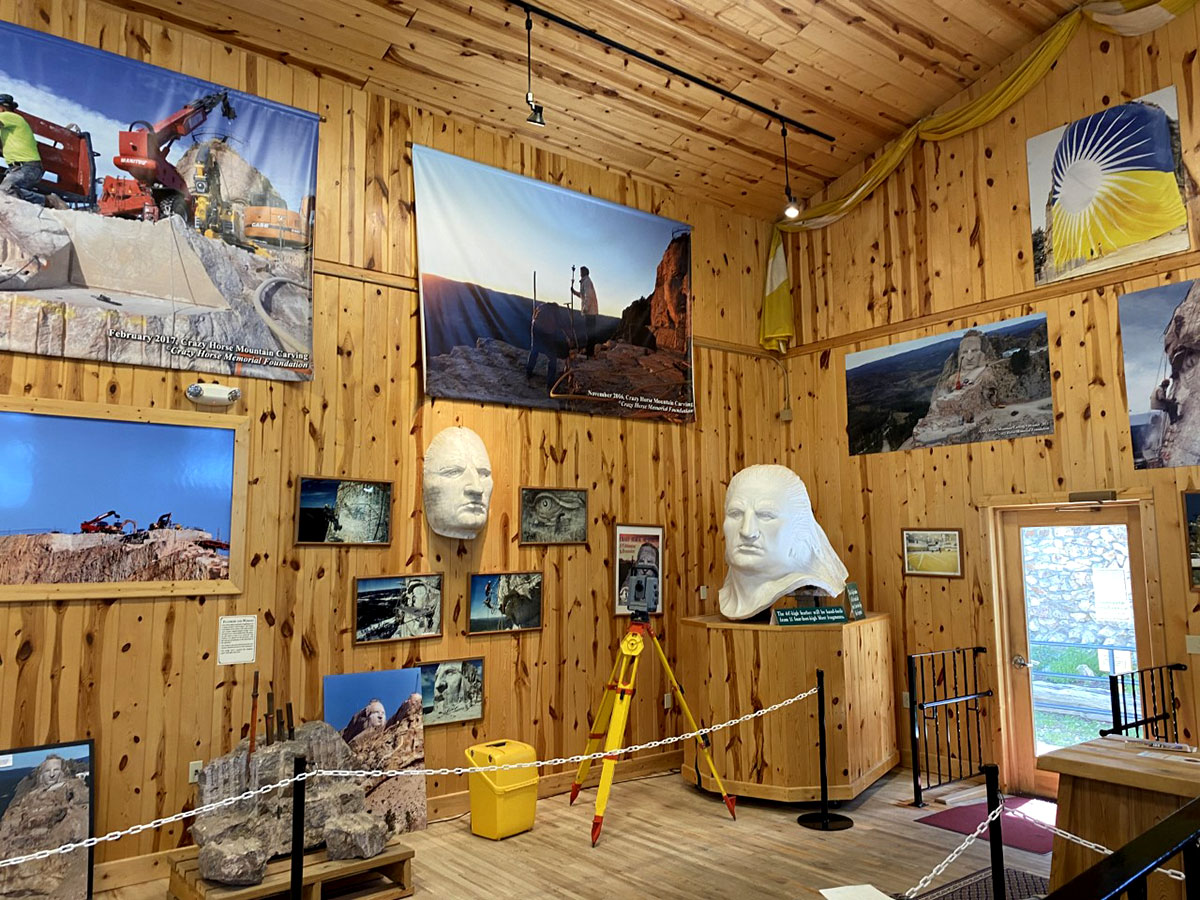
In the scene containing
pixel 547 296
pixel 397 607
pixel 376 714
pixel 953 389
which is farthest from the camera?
pixel 953 389

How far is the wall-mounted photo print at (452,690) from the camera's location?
541cm

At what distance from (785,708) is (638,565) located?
1.65 meters

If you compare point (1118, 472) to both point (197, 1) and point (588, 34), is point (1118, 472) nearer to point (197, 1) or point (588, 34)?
point (588, 34)

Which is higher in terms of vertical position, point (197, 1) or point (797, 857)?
point (197, 1)

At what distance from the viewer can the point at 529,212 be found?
6.30m

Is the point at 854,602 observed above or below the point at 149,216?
below

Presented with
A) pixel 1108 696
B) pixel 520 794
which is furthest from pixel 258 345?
pixel 1108 696

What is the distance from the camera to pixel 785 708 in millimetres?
5562

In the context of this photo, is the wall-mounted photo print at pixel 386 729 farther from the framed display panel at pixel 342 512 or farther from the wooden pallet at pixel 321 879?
the framed display panel at pixel 342 512

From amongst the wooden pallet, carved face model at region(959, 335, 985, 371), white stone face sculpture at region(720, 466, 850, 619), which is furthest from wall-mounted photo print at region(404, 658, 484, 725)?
carved face model at region(959, 335, 985, 371)

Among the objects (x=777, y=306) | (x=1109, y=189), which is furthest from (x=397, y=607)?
→ (x=1109, y=189)

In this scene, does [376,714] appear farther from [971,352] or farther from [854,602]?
[971,352]

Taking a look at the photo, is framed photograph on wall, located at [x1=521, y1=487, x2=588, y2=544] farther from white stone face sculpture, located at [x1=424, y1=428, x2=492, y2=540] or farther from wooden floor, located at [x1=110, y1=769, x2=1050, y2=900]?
wooden floor, located at [x1=110, y1=769, x2=1050, y2=900]

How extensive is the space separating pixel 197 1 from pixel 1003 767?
287 inches
